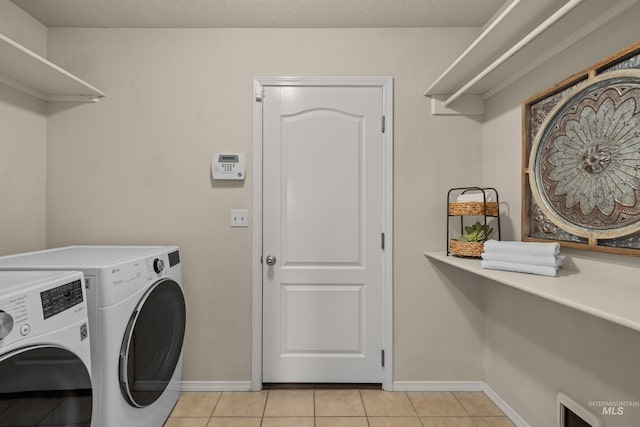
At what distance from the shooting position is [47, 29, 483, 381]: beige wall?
7.16ft

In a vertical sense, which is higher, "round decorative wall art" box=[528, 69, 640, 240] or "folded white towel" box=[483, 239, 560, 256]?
"round decorative wall art" box=[528, 69, 640, 240]

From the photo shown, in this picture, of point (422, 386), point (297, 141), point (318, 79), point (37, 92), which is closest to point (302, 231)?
point (297, 141)

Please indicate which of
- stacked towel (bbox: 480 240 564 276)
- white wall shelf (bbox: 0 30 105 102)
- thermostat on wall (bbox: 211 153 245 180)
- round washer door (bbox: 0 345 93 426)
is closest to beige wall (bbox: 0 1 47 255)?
white wall shelf (bbox: 0 30 105 102)

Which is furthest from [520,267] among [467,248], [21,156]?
[21,156]

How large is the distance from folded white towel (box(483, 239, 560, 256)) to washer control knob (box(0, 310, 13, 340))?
1735mm

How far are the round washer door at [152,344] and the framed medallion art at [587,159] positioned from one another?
185cm

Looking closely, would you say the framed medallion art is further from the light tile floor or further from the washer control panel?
the washer control panel

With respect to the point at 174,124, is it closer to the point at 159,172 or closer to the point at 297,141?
the point at 159,172

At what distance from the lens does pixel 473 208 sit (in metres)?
1.84

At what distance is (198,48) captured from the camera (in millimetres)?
2193

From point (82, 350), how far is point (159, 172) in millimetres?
1266

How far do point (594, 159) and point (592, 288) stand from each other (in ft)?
1.65

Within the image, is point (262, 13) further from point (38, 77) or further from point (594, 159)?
point (594, 159)

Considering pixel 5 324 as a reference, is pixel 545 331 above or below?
below
